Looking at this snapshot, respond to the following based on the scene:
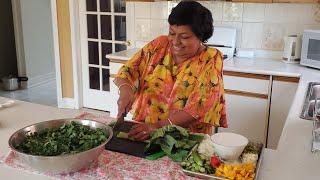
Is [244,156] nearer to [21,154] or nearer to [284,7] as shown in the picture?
[21,154]

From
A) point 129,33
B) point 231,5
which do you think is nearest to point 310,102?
point 231,5

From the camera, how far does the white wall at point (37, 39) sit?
5.06 metres

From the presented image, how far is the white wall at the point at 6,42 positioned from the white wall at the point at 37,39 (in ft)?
0.90

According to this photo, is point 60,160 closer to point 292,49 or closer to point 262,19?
point 292,49

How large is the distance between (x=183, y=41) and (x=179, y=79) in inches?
7.6

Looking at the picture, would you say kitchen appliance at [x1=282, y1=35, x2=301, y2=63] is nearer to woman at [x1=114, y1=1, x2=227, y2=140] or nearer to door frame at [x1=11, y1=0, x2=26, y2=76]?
woman at [x1=114, y1=1, x2=227, y2=140]

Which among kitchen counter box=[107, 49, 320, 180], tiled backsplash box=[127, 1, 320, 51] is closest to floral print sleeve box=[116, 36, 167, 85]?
kitchen counter box=[107, 49, 320, 180]

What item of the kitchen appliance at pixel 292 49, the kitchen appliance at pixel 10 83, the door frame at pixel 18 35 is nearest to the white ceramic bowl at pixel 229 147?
the kitchen appliance at pixel 292 49

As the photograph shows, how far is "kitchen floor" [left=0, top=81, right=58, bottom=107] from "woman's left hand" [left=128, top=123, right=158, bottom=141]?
3.27 meters

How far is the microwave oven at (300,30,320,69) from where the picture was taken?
2.74 metres

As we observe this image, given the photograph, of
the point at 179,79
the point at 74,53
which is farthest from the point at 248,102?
the point at 74,53

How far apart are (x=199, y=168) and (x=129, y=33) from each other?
289cm

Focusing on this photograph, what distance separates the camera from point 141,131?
138 cm

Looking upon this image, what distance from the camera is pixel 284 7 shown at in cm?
308
